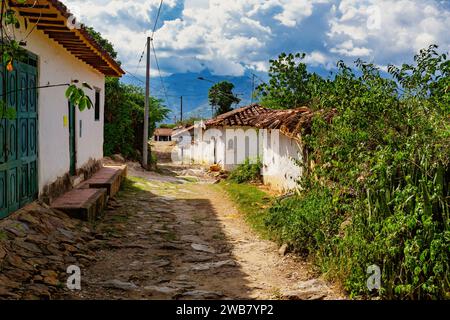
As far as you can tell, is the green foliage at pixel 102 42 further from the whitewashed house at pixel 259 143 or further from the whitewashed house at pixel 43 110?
the whitewashed house at pixel 43 110

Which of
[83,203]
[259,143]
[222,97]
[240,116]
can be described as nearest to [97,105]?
[83,203]

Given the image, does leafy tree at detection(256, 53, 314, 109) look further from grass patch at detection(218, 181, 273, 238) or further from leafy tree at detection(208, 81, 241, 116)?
leafy tree at detection(208, 81, 241, 116)

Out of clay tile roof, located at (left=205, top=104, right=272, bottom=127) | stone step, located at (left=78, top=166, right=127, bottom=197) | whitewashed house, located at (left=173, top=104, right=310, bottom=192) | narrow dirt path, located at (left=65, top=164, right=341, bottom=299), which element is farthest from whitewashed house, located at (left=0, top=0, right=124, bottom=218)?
clay tile roof, located at (left=205, top=104, right=272, bottom=127)

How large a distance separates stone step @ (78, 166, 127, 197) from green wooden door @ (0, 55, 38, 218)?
2.84 meters

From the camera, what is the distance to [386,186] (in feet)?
16.1

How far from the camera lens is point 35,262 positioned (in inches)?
208

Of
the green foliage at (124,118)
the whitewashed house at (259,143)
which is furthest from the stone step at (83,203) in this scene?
the green foliage at (124,118)

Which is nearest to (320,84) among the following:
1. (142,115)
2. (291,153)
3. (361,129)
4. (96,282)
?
(361,129)

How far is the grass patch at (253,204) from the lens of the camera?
8.52 meters

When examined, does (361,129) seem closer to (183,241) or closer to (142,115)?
(183,241)

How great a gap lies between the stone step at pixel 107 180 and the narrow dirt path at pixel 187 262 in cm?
49

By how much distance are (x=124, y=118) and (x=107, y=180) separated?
1136 cm

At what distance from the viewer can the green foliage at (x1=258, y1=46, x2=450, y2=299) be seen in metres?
4.31
